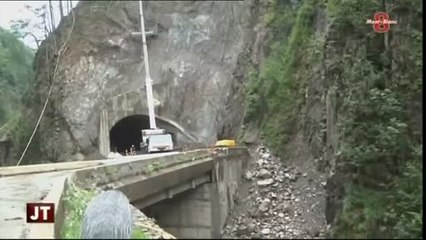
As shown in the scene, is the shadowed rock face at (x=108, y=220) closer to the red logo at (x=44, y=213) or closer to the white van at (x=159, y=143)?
the red logo at (x=44, y=213)

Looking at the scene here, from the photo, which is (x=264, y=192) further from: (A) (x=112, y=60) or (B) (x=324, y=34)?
(A) (x=112, y=60)

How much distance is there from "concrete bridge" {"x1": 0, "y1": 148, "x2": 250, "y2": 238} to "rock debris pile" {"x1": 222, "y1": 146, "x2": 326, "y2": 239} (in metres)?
0.18

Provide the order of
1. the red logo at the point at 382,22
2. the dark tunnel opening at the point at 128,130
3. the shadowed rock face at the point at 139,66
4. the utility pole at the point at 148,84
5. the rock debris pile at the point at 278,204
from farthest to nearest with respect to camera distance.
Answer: the shadowed rock face at the point at 139,66
the utility pole at the point at 148,84
the dark tunnel opening at the point at 128,130
the rock debris pile at the point at 278,204
the red logo at the point at 382,22

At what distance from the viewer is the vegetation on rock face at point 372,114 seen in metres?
6.06

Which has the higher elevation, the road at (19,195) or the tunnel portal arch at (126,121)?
the tunnel portal arch at (126,121)

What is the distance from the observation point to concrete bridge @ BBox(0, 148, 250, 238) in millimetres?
4551

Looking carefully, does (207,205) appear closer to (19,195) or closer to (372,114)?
(372,114)

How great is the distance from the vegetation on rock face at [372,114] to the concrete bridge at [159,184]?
51.6 inches

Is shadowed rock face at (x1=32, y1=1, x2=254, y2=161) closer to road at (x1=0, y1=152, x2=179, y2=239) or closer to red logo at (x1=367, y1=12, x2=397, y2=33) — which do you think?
red logo at (x1=367, y1=12, x2=397, y2=33)

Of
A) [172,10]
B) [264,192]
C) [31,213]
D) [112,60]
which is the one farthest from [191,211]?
[172,10]

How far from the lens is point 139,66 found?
592 inches

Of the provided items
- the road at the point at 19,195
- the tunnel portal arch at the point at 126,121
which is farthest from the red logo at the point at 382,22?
the tunnel portal arch at the point at 126,121

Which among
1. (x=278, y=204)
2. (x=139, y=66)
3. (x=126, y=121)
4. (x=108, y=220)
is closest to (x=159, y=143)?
(x=278, y=204)

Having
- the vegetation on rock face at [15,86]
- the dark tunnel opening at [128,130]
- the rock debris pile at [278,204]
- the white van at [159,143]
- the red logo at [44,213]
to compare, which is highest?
the vegetation on rock face at [15,86]
